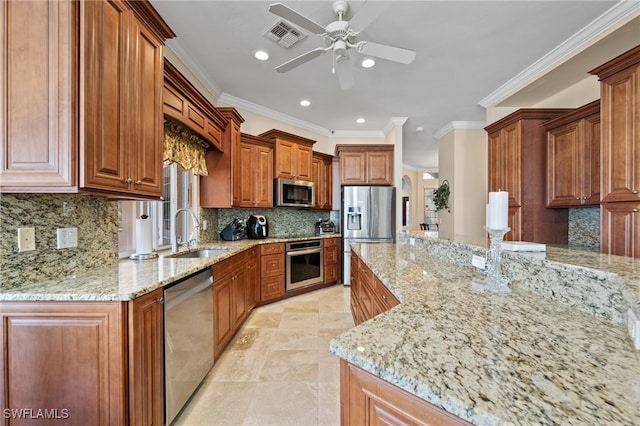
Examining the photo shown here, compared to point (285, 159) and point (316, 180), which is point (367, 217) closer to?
point (316, 180)

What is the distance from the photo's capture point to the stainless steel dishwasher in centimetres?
145

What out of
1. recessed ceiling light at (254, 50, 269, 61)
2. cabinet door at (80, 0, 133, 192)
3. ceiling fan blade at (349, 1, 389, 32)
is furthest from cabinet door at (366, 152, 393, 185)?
cabinet door at (80, 0, 133, 192)

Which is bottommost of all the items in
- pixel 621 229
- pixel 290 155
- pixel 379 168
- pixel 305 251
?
pixel 305 251

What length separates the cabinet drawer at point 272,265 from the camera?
3465 mm

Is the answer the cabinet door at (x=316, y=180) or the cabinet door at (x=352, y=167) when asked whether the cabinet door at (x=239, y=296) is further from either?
the cabinet door at (x=352, y=167)

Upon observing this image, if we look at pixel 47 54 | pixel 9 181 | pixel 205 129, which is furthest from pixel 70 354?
pixel 205 129

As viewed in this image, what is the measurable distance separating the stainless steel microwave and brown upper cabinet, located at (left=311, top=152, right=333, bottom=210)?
25 centimetres

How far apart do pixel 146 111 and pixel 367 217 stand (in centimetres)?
349

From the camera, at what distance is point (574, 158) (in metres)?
2.69

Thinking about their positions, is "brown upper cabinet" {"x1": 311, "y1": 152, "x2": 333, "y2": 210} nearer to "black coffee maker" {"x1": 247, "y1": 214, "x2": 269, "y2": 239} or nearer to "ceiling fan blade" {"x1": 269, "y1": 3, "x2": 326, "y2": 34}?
"black coffee maker" {"x1": 247, "y1": 214, "x2": 269, "y2": 239}

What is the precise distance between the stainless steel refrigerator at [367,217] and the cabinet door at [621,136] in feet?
8.64

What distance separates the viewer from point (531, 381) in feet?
1.83

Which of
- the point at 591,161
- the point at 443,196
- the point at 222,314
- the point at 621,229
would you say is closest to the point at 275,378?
the point at 222,314

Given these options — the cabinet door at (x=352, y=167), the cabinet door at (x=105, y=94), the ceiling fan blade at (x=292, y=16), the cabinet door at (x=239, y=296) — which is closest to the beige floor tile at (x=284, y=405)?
the cabinet door at (x=239, y=296)
